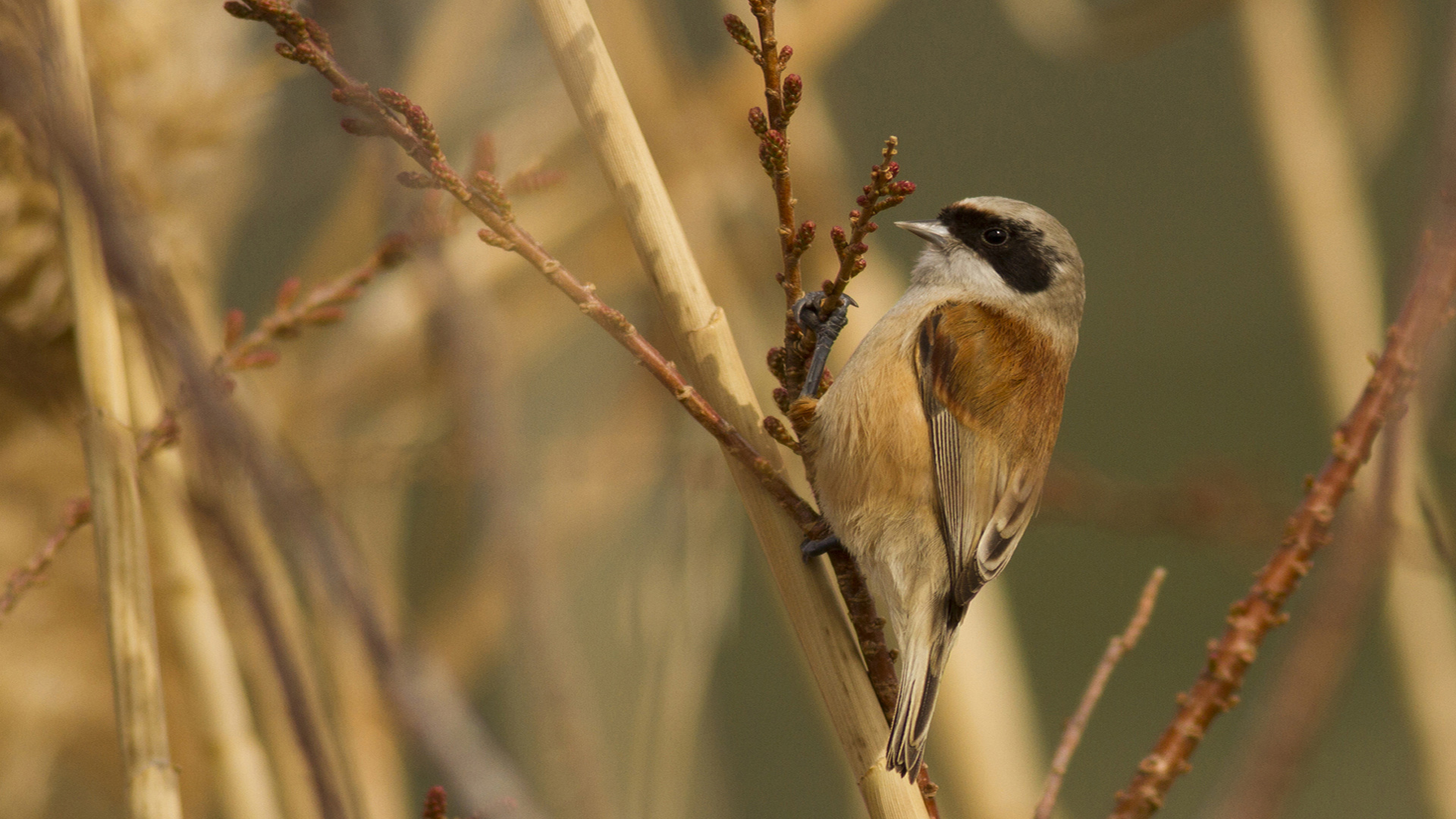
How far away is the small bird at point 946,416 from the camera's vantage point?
1451 millimetres

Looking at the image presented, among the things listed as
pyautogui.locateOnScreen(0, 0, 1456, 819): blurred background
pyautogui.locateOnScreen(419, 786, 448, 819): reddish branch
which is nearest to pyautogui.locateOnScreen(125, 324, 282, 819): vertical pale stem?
pyautogui.locateOnScreen(0, 0, 1456, 819): blurred background

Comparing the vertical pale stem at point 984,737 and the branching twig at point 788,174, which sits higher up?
the branching twig at point 788,174

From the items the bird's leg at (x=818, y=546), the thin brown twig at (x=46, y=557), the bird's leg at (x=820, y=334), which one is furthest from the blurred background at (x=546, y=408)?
the bird's leg at (x=820, y=334)

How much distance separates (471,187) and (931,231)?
1074 millimetres

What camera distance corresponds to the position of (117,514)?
0.87 meters

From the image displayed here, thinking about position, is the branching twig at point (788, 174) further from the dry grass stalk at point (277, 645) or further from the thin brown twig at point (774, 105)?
Answer: the dry grass stalk at point (277, 645)

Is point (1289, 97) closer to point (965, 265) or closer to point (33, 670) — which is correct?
point (965, 265)

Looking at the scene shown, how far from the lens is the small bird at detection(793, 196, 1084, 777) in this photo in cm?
145

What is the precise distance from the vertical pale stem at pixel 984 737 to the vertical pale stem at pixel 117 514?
110 centimetres

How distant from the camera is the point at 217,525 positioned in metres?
0.47

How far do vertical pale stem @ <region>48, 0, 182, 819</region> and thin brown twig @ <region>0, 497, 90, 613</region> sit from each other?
12cm

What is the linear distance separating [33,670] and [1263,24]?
2275 millimetres

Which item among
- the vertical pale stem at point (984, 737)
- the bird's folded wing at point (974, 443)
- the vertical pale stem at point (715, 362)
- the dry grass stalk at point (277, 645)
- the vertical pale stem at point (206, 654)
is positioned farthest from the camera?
the vertical pale stem at point (984, 737)

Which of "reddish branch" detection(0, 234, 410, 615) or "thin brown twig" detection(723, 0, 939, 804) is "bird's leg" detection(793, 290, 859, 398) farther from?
A: "reddish branch" detection(0, 234, 410, 615)
